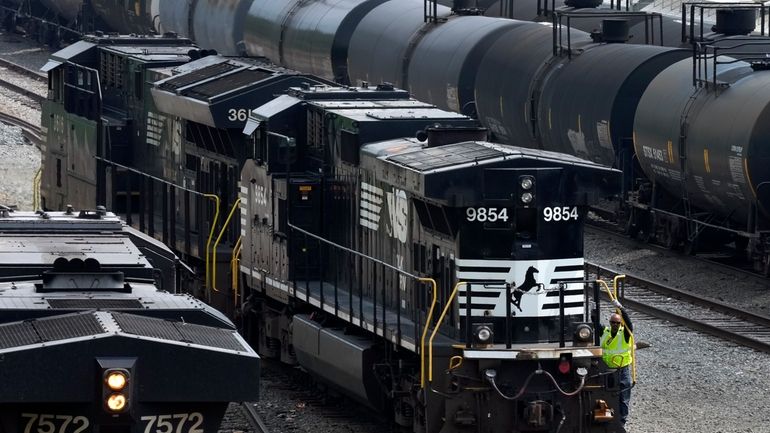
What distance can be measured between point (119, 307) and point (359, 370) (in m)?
5.23

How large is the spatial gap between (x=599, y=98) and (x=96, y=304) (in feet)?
55.1

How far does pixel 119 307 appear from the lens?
28.3 feet

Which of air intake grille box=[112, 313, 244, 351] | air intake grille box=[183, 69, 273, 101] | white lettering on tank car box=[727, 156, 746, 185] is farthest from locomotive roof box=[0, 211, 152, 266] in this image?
white lettering on tank car box=[727, 156, 746, 185]

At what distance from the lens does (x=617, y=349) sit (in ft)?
41.3

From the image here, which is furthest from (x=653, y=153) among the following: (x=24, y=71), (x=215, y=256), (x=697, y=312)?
(x=24, y=71)

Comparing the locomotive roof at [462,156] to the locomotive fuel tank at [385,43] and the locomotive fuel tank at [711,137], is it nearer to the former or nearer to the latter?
the locomotive fuel tank at [711,137]

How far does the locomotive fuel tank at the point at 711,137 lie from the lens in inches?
815

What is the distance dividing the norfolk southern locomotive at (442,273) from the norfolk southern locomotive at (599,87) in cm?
730

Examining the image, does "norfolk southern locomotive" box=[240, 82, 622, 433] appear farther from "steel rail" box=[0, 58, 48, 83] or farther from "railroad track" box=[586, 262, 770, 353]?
"steel rail" box=[0, 58, 48, 83]

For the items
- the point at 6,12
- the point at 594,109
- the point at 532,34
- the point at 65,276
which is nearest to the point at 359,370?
the point at 65,276

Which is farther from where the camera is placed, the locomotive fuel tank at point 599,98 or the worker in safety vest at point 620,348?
the locomotive fuel tank at point 599,98

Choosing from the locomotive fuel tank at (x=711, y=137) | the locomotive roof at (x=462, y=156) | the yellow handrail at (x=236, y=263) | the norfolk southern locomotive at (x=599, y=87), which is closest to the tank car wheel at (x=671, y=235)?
the norfolk southern locomotive at (x=599, y=87)

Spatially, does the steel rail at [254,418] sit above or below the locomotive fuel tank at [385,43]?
below

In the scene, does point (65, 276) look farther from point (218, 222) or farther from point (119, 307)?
point (218, 222)
